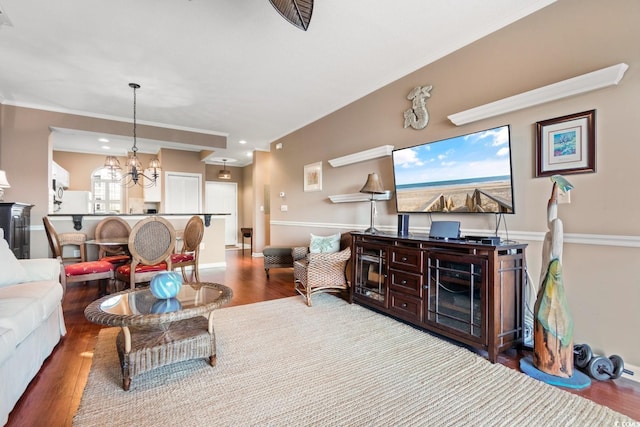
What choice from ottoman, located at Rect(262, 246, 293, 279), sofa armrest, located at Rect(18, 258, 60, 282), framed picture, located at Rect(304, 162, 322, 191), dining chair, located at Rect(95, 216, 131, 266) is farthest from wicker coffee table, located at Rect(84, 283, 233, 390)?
framed picture, located at Rect(304, 162, 322, 191)

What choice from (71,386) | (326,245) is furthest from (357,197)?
(71,386)

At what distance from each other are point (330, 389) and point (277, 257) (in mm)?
3161

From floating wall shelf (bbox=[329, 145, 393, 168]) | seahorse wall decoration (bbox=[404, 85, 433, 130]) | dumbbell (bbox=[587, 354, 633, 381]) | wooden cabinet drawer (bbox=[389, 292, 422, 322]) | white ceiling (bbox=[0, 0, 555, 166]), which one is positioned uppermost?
white ceiling (bbox=[0, 0, 555, 166])

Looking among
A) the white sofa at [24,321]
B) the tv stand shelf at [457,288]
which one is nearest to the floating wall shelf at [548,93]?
the tv stand shelf at [457,288]

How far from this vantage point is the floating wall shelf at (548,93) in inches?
75.5

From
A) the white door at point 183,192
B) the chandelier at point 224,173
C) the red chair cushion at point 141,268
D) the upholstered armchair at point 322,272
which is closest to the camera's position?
the red chair cushion at point 141,268

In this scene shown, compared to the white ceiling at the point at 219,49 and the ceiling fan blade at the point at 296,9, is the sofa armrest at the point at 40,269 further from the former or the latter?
the ceiling fan blade at the point at 296,9

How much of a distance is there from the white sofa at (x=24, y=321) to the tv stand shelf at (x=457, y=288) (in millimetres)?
2686

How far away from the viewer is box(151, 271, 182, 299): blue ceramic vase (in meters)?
2.07

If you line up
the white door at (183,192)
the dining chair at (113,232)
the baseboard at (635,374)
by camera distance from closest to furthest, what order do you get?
the baseboard at (635,374), the dining chair at (113,232), the white door at (183,192)

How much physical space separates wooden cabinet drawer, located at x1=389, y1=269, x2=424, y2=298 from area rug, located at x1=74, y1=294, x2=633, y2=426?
394 millimetres

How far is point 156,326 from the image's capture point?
215 cm

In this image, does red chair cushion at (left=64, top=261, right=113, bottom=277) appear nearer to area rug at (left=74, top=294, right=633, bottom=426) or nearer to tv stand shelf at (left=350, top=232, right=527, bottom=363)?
area rug at (left=74, top=294, right=633, bottom=426)

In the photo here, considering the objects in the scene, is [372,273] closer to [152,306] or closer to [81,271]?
[152,306]
